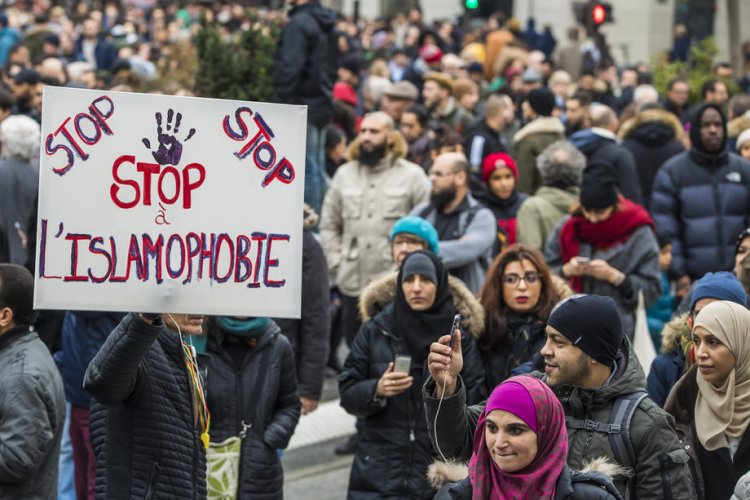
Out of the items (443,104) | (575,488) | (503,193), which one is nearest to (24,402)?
(575,488)

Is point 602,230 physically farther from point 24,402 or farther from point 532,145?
point 24,402

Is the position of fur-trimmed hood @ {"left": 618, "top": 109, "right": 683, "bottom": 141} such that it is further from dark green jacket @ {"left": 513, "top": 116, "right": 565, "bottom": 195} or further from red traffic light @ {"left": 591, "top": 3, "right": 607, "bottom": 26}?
red traffic light @ {"left": 591, "top": 3, "right": 607, "bottom": 26}

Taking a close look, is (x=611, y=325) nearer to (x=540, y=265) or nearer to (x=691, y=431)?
(x=691, y=431)

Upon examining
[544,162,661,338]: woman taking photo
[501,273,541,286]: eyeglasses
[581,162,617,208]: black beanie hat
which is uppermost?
[581,162,617,208]: black beanie hat

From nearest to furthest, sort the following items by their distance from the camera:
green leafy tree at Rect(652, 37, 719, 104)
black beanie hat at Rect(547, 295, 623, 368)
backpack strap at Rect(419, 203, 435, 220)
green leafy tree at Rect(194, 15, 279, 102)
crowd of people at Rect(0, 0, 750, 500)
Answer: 1. crowd of people at Rect(0, 0, 750, 500)
2. black beanie hat at Rect(547, 295, 623, 368)
3. backpack strap at Rect(419, 203, 435, 220)
4. green leafy tree at Rect(194, 15, 279, 102)
5. green leafy tree at Rect(652, 37, 719, 104)

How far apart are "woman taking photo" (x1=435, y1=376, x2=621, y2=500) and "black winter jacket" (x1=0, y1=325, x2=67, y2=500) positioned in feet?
6.36

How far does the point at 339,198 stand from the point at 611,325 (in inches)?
193

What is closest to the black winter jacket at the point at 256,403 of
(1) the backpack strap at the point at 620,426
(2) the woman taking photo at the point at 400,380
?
(2) the woman taking photo at the point at 400,380

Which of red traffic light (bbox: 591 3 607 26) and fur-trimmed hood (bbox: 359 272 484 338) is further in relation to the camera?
red traffic light (bbox: 591 3 607 26)

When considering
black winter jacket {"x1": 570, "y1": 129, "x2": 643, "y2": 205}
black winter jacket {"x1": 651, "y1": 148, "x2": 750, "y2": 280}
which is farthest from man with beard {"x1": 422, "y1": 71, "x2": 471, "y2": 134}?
black winter jacket {"x1": 651, "y1": 148, "x2": 750, "y2": 280}

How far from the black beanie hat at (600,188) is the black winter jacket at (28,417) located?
146 inches

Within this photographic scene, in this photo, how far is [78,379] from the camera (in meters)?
7.00

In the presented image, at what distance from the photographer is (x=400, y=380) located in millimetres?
5984

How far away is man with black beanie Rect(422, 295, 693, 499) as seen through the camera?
4.38 m
